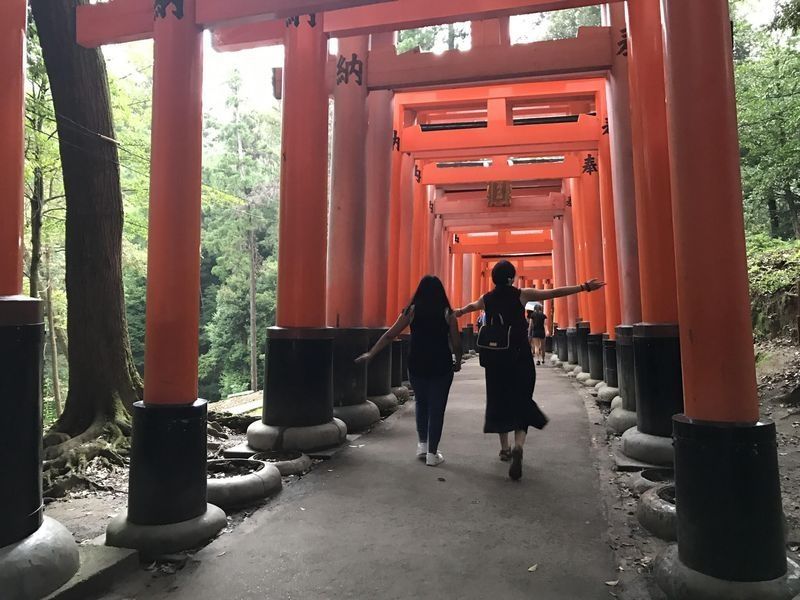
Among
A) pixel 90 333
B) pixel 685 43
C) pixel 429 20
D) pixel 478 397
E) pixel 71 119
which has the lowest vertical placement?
pixel 478 397

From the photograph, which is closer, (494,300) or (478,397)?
(494,300)

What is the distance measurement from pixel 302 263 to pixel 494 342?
187 centimetres

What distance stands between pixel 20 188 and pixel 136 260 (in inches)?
636

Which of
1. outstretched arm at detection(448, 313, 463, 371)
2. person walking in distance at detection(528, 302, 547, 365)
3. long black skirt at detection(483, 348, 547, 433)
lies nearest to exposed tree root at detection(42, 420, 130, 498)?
outstretched arm at detection(448, 313, 463, 371)

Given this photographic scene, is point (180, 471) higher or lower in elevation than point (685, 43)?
lower

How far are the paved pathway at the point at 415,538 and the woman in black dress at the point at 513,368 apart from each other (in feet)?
1.32

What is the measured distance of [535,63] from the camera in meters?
6.93

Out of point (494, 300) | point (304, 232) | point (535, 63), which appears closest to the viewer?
point (494, 300)

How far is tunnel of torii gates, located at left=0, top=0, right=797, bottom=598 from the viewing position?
242cm

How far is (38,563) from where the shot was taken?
239 cm

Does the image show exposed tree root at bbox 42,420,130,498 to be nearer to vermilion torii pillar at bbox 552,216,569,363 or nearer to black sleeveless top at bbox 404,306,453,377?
black sleeveless top at bbox 404,306,453,377

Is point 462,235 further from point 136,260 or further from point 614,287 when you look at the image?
point 614,287

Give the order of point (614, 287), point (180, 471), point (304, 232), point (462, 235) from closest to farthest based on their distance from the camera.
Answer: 1. point (180, 471)
2. point (304, 232)
3. point (614, 287)
4. point (462, 235)

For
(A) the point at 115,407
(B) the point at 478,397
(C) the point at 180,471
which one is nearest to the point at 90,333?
(A) the point at 115,407
